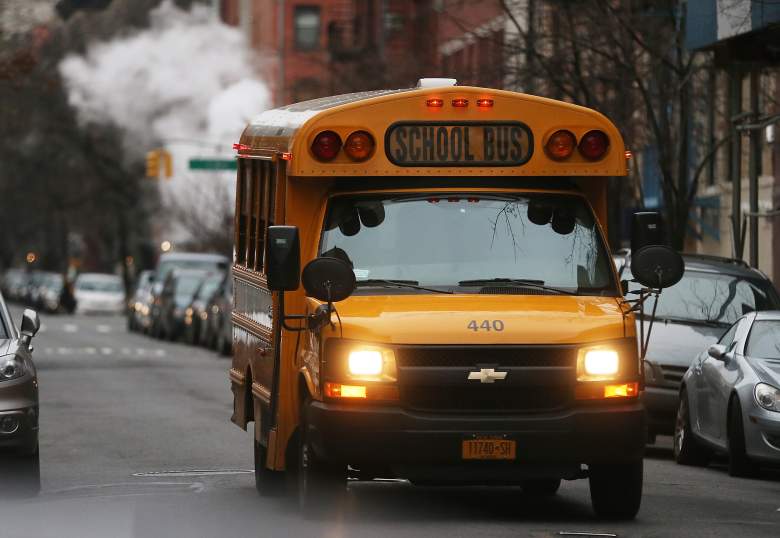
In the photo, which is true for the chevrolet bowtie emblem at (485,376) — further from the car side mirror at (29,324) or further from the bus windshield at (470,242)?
the car side mirror at (29,324)

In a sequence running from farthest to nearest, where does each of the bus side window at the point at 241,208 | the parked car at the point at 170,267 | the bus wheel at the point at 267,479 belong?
the parked car at the point at 170,267
the bus side window at the point at 241,208
the bus wheel at the point at 267,479

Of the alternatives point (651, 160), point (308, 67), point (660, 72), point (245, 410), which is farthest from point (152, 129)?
point (245, 410)

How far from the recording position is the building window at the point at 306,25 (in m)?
81.5

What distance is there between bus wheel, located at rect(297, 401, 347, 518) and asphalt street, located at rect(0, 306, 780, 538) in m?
0.07

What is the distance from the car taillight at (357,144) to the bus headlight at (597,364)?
1819mm

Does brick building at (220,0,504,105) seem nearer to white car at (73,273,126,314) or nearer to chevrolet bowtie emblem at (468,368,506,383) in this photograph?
white car at (73,273,126,314)

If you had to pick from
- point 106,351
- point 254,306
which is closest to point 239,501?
point 254,306

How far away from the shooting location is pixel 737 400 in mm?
15719

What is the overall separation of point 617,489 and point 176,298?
3705cm

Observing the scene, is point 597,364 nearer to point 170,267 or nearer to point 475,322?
point 475,322

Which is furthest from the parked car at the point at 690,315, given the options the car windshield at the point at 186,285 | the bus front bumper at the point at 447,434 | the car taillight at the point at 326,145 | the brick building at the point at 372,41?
the car windshield at the point at 186,285

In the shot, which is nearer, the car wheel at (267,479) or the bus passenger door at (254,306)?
the bus passenger door at (254,306)

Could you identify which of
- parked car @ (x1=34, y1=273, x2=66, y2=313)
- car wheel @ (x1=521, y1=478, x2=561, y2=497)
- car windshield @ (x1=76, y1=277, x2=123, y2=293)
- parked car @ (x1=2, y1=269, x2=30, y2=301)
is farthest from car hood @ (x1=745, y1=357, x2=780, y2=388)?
parked car @ (x1=2, y1=269, x2=30, y2=301)

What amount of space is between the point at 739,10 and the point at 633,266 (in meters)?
14.2
